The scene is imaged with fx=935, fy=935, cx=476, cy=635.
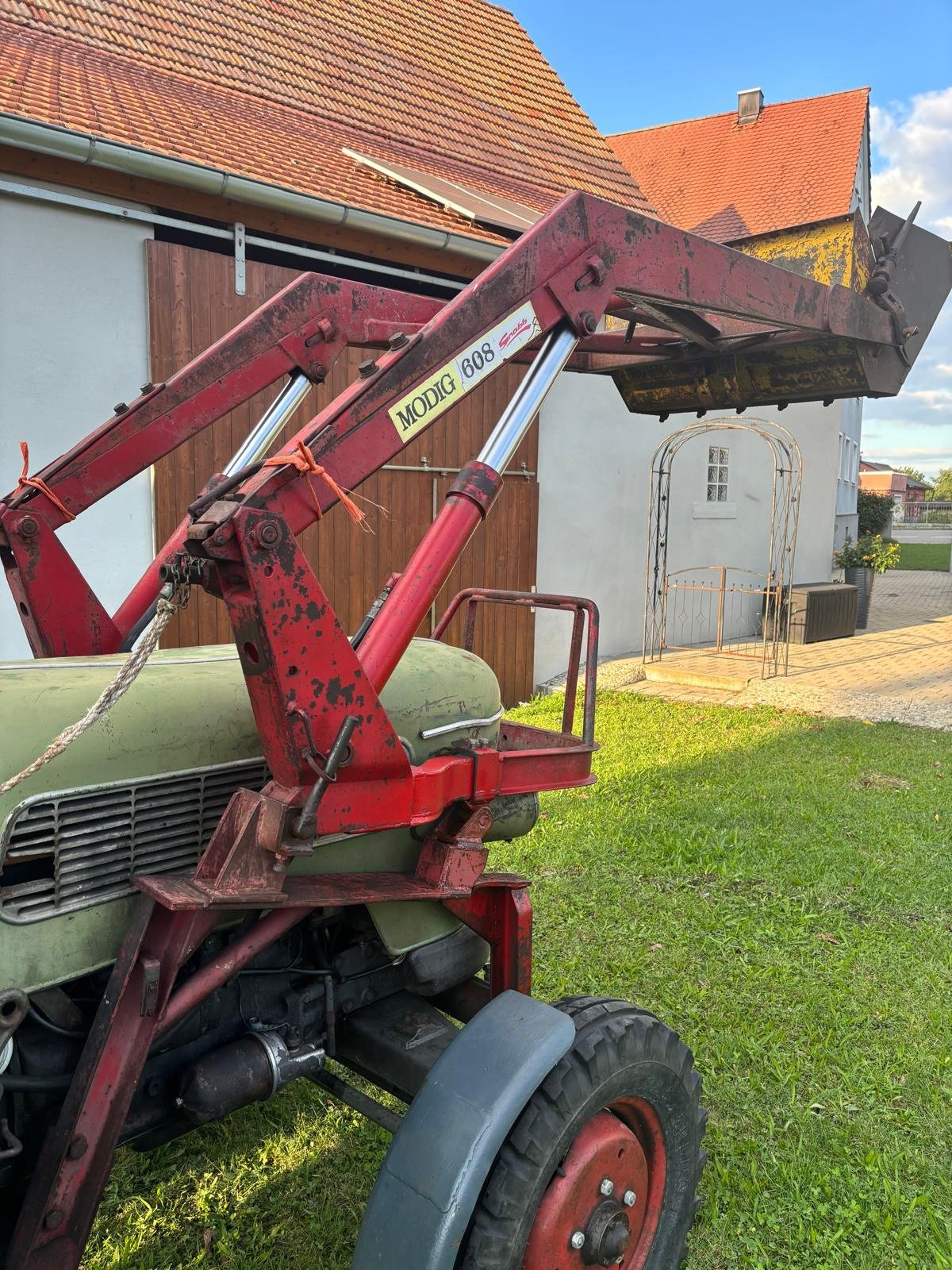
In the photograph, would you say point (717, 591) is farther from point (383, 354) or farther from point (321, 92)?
point (383, 354)

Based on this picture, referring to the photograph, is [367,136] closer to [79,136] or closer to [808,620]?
[79,136]

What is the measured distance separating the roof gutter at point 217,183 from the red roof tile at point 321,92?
0.35ft

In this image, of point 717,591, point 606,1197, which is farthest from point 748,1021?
point 717,591

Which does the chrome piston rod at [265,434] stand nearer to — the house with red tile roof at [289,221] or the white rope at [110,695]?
the white rope at [110,695]

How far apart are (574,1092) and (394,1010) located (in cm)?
66

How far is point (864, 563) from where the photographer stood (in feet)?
50.6

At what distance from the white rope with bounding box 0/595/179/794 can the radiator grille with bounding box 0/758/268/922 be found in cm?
10

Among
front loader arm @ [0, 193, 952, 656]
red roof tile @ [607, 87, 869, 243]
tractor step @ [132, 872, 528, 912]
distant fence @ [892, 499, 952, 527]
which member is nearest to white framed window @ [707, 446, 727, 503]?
red roof tile @ [607, 87, 869, 243]

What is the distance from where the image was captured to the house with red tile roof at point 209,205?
17.4ft

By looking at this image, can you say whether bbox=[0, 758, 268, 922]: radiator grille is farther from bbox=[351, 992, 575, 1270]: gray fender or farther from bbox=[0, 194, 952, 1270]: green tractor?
bbox=[351, 992, 575, 1270]: gray fender

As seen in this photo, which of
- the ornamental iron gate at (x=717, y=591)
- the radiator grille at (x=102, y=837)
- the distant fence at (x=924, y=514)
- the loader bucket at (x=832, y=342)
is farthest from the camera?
the distant fence at (x=924, y=514)

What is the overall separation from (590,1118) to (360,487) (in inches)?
231

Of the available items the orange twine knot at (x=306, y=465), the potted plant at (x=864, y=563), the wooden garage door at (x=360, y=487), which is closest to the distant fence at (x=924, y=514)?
the potted plant at (x=864, y=563)

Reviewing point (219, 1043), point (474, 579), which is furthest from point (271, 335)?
point (474, 579)
